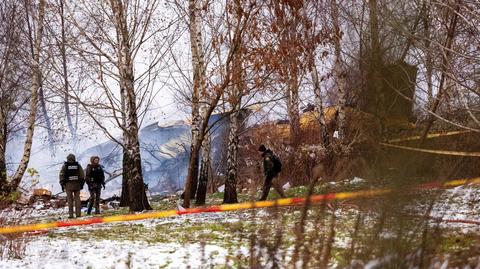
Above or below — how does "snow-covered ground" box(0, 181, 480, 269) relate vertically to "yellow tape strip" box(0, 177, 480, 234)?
below

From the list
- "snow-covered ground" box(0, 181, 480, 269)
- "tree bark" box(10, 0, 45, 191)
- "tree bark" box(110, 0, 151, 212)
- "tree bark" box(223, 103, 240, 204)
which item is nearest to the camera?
"snow-covered ground" box(0, 181, 480, 269)

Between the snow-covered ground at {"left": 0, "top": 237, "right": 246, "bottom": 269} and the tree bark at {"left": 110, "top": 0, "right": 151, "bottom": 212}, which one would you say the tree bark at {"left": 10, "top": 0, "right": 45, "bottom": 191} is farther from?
the snow-covered ground at {"left": 0, "top": 237, "right": 246, "bottom": 269}

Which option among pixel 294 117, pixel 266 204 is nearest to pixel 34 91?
pixel 294 117

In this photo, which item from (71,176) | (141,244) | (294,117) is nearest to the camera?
(141,244)

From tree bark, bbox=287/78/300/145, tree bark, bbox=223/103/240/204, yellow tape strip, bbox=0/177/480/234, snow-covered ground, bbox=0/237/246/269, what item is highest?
tree bark, bbox=287/78/300/145

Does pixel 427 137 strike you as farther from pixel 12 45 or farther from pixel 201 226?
pixel 12 45

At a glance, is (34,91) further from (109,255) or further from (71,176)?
(109,255)

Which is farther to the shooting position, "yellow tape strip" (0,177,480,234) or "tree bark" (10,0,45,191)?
"tree bark" (10,0,45,191)

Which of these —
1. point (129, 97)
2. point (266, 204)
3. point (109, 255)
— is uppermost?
point (129, 97)

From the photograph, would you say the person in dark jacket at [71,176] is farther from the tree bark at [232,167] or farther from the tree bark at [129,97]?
the tree bark at [232,167]

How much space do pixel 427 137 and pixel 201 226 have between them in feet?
26.1

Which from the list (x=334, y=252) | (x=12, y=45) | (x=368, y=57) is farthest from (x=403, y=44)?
(x=12, y=45)

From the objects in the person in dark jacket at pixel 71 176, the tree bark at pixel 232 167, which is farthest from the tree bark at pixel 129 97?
the tree bark at pixel 232 167

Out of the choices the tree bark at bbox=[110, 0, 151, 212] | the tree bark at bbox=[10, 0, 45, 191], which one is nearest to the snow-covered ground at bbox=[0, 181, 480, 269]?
the tree bark at bbox=[110, 0, 151, 212]
